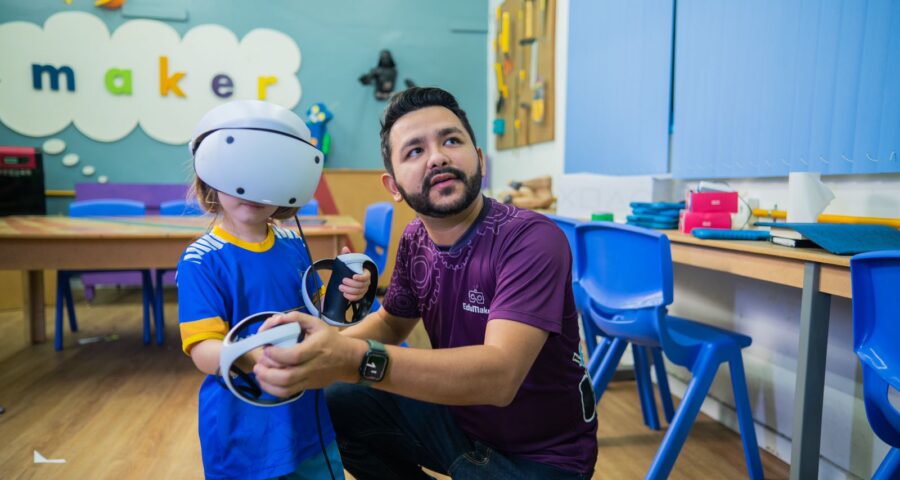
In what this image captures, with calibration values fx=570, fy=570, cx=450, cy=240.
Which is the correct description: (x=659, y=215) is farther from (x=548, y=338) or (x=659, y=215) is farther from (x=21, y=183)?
(x=21, y=183)

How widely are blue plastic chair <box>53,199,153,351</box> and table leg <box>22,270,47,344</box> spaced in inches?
4.4

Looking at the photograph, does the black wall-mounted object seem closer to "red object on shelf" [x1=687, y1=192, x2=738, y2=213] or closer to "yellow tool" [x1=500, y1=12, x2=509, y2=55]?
"yellow tool" [x1=500, y1=12, x2=509, y2=55]

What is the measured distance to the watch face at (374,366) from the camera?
Answer: 684mm

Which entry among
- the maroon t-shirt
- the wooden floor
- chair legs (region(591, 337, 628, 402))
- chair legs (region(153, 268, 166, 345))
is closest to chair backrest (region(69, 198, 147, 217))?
chair legs (region(153, 268, 166, 345))

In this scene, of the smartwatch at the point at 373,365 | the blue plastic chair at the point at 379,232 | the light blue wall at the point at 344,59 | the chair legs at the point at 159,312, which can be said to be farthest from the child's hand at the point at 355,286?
the light blue wall at the point at 344,59

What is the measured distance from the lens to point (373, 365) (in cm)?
69

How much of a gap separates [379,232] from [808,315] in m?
1.90

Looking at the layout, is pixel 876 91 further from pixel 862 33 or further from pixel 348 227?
pixel 348 227

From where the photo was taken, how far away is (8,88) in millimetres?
4375

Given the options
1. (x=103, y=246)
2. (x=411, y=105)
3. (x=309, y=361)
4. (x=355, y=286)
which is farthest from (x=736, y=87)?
(x=103, y=246)

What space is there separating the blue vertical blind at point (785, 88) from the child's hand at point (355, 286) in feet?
4.73

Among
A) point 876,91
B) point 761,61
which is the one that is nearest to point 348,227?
point 761,61

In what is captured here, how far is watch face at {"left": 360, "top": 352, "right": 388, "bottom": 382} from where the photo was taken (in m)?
0.68

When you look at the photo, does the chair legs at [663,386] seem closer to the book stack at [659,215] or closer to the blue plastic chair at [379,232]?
the book stack at [659,215]
